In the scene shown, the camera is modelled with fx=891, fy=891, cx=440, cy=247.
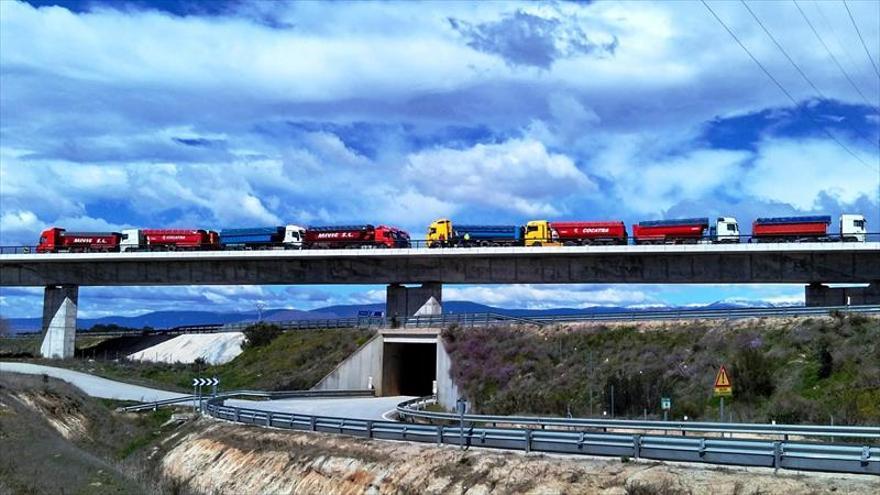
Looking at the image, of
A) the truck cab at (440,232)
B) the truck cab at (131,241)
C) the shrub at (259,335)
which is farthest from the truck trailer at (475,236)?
the truck cab at (131,241)

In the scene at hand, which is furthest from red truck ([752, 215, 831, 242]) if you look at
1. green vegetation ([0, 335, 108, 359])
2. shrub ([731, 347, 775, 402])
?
green vegetation ([0, 335, 108, 359])

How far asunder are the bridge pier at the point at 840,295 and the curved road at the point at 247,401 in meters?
26.1

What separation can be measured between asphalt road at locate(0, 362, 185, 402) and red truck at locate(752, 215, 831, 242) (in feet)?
125

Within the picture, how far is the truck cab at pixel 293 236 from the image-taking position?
242ft

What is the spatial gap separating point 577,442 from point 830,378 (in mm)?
16676

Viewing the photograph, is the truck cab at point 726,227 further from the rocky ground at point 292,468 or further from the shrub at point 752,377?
the rocky ground at point 292,468

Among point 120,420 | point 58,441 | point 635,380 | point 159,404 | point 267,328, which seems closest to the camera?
point 58,441

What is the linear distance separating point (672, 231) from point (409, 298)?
64.5 ft

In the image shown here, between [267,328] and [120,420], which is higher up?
[267,328]

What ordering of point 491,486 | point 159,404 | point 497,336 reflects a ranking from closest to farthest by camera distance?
point 491,486 < point 159,404 < point 497,336

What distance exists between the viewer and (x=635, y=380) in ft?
133

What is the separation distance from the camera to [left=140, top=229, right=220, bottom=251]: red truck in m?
74.8

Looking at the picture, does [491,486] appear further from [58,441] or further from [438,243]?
[438,243]

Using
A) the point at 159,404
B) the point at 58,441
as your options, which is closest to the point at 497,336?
the point at 159,404
